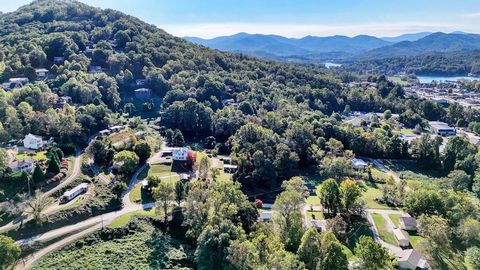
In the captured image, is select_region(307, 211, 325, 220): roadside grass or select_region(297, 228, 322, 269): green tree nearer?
select_region(297, 228, 322, 269): green tree

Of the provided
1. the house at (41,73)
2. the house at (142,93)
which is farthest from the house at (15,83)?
the house at (142,93)

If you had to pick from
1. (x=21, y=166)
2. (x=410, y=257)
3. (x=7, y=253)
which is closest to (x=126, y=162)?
(x=21, y=166)

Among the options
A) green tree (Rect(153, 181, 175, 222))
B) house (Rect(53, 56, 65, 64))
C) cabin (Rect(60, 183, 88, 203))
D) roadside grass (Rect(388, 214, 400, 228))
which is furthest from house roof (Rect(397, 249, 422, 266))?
house (Rect(53, 56, 65, 64))

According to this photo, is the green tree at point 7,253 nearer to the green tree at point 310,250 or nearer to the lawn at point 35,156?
the lawn at point 35,156

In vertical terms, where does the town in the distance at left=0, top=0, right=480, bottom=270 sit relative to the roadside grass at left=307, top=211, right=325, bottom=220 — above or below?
above

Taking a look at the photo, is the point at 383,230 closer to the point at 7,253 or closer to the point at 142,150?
the point at 142,150

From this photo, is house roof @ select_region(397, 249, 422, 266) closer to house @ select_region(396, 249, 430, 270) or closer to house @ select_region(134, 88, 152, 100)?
house @ select_region(396, 249, 430, 270)
